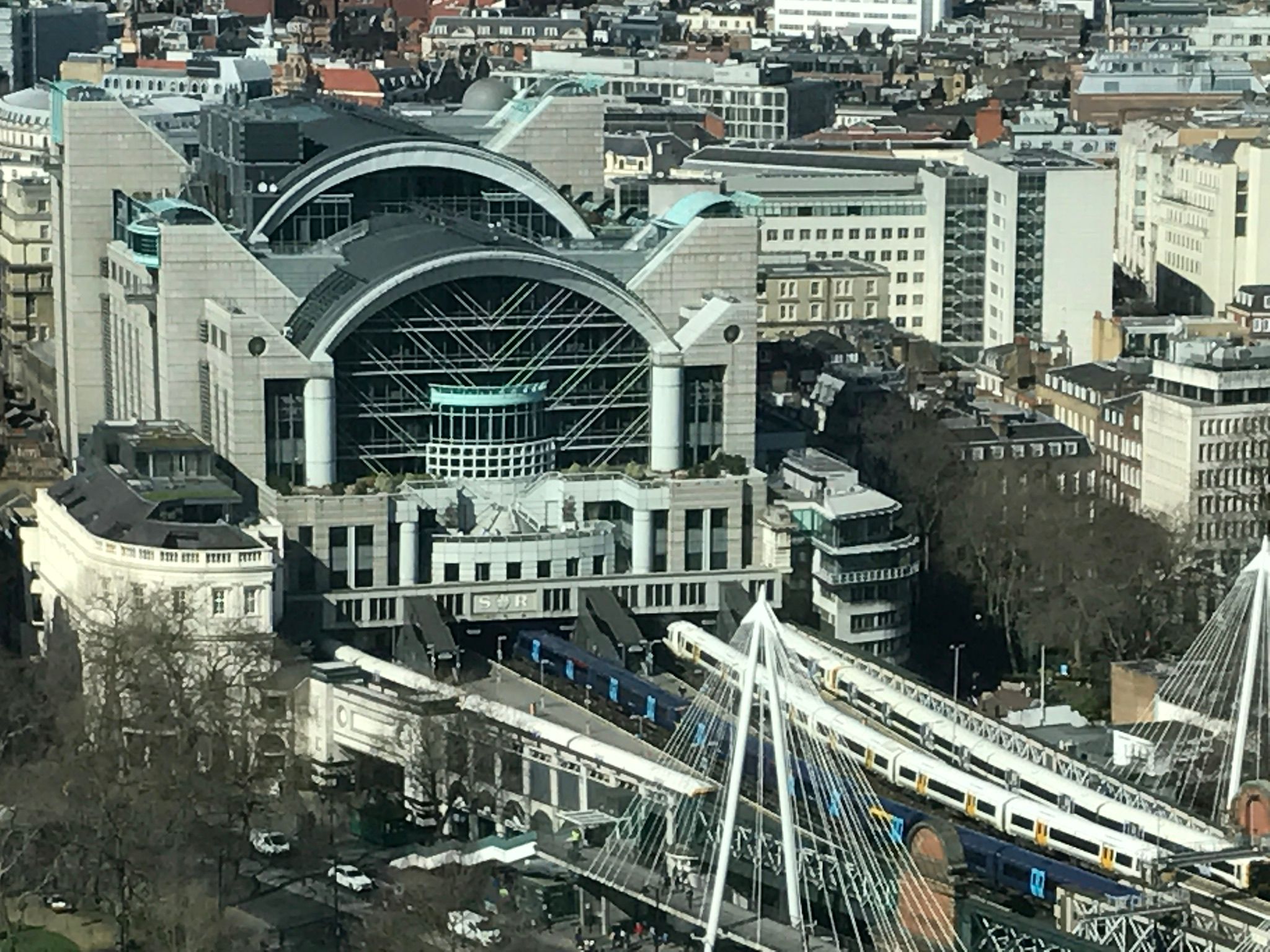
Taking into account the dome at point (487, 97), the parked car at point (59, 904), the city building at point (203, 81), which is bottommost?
the parked car at point (59, 904)

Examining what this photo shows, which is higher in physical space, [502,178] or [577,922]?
[502,178]

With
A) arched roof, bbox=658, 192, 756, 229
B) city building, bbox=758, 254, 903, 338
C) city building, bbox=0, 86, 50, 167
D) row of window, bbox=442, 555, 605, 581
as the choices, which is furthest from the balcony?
→ city building, bbox=0, 86, 50, 167

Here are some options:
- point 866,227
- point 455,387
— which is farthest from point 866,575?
point 866,227

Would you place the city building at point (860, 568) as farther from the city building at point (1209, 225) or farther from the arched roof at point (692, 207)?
the city building at point (1209, 225)

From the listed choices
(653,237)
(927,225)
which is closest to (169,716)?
(653,237)

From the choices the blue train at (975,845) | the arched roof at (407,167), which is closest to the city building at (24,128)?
the arched roof at (407,167)

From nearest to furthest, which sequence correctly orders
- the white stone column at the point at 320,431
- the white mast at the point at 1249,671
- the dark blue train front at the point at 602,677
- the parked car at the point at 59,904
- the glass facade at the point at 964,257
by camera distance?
the parked car at the point at 59,904 < the white mast at the point at 1249,671 < the dark blue train front at the point at 602,677 < the white stone column at the point at 320,431 < the glass facade at the point at 964,257

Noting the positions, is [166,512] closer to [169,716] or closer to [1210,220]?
[169,716]
